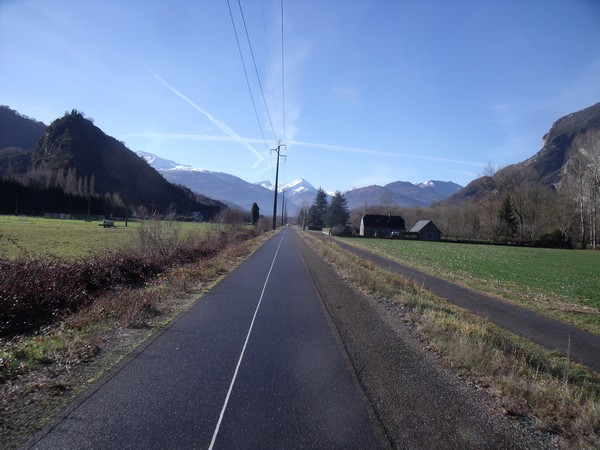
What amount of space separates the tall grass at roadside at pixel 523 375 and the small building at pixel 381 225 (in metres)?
90.5

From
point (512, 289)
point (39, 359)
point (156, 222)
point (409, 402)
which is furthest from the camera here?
point (156, 222)

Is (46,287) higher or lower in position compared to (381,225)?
lower

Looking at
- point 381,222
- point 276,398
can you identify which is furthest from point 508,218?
point 276,398

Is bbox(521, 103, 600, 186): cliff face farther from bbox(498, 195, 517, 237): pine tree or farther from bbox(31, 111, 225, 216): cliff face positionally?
bbox(31, 111, 225, 216): cliff face

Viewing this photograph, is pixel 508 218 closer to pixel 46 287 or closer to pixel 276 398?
pixel 46 287

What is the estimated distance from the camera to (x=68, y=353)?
18.6 feet

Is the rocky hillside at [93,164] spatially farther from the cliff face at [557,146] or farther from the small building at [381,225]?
the cliff face at [557,146]

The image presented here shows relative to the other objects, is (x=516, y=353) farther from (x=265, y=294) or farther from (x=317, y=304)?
(x=265, y=294)

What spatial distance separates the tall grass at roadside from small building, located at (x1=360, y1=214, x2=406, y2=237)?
297 feet

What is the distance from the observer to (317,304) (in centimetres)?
1055

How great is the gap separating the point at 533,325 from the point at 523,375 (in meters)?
6.15

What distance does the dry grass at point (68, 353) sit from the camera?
407cm

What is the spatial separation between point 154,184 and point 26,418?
169m

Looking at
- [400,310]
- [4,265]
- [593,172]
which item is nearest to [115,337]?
[4,265]
